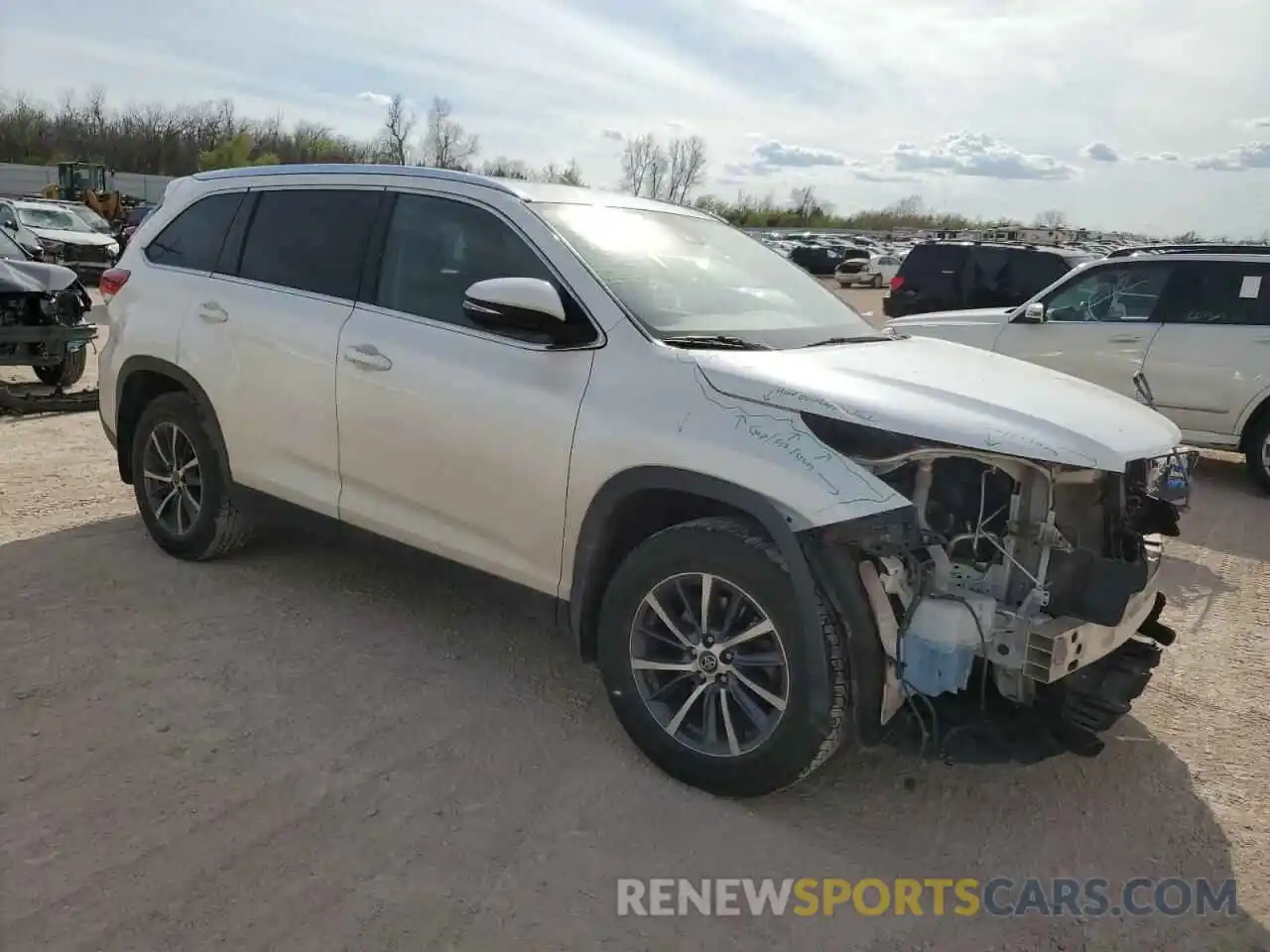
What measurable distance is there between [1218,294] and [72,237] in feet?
73.6

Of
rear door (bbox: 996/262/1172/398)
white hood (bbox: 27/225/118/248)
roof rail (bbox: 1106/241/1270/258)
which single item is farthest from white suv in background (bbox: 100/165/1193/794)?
white hood (bbox: 27/225/118/248)

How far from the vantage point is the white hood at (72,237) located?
2219 centimetres

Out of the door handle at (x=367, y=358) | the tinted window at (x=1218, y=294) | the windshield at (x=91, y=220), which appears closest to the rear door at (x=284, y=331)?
the door handle at (x=367, y=358)

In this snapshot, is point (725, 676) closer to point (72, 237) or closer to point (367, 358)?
point (367, 358)

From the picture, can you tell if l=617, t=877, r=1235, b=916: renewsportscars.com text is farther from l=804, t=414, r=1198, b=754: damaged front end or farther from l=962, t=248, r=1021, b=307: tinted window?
l=962, t=248, r=1021, b=307: tinted window

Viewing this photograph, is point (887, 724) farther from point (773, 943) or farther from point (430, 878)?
point (430, 878)

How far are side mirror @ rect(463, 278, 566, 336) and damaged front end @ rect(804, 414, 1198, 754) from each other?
3.13 feet

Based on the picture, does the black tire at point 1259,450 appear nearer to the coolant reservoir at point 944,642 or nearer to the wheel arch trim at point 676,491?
the coolant reservoir at point 944,642

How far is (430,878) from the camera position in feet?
9.21

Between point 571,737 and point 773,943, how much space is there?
3.77 feet

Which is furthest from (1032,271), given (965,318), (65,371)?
(65,371)

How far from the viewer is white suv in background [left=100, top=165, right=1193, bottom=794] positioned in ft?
9.68

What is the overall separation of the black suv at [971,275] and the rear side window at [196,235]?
10.1m

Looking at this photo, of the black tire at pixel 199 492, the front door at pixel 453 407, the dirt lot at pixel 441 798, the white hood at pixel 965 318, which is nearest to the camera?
the dirt lot at pixel 441 798
